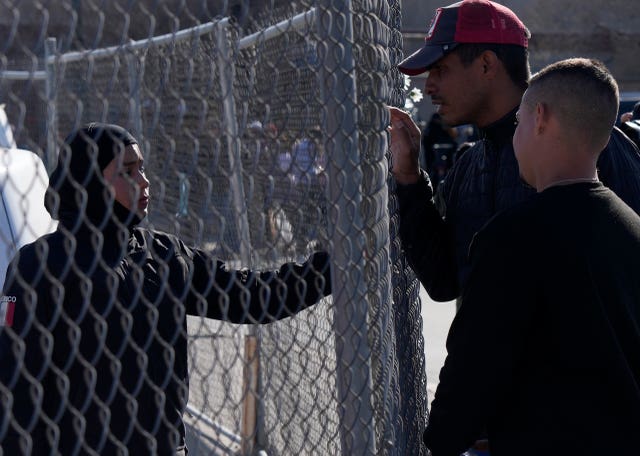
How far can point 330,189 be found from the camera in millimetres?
2562

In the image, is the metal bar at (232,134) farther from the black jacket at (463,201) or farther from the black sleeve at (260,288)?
the black jacket at (463,201)

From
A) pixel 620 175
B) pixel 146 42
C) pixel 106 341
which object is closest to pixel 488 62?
pixel 620 175

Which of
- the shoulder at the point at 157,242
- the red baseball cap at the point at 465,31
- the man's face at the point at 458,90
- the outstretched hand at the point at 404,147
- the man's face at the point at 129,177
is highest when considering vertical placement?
the red baseball cap at the point at 465,31

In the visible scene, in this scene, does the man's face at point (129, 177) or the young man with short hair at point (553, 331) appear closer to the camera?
the young man with short hair at point (553, 331)

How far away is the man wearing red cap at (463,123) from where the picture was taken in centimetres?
294

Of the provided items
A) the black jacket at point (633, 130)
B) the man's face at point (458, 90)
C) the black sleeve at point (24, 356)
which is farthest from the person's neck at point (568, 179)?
the black jacket at point (633, 130)

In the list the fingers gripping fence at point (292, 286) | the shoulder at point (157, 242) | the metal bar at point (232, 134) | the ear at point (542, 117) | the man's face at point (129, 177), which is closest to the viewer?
the fingers gripping fence at point (292, 286)

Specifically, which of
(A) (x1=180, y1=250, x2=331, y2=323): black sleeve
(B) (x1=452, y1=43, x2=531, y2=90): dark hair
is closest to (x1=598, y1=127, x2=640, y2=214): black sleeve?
(B) (x1=452, y1=43, x2=531, y2=90): dark hair

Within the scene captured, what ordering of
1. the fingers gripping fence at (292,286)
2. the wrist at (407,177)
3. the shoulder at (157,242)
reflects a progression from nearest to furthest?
the fingers gripping fence at (292,286) < the shoulder at (157,242) < the wrist at (407,177)

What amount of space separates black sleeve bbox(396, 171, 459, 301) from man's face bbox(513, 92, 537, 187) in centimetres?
71

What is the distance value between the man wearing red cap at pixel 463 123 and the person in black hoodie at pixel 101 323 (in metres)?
0.70

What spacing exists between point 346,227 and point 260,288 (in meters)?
0.43

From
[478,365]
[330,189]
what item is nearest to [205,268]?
[330,189]

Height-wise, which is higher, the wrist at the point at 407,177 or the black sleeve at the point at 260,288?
the wrist at the point at 407,177
